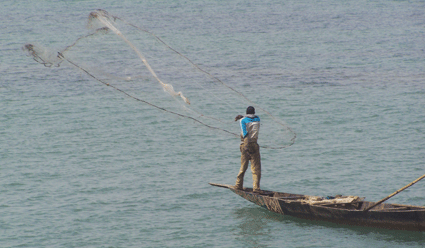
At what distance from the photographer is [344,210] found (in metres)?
16.5

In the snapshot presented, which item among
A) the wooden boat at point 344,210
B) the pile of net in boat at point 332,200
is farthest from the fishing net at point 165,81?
the pile of net in boat at point 332,200

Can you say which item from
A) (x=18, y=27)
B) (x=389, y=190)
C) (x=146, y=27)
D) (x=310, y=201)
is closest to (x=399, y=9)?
Answer: (x=146, y=27)

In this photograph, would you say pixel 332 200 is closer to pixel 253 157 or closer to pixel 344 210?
pixel 344 210

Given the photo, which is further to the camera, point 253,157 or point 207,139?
point 207,139

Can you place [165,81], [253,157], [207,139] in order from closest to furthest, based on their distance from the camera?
[253,157], [207,139], [165,81]

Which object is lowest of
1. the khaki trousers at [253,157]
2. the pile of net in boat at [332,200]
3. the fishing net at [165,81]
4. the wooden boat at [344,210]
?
the wooden boat at [344,210]

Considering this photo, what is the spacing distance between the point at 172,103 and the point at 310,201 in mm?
14154

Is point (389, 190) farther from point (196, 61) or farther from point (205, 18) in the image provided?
point (205, 18)

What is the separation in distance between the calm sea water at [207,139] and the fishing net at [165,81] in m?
0.41

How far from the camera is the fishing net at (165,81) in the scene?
24.2 metres

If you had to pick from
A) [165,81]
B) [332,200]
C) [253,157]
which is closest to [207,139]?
→ [253,157]

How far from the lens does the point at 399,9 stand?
5691cm

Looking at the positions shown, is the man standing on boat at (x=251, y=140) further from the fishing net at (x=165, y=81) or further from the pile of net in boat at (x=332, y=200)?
the fishing net at (x=165, y=81)

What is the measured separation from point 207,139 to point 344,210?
10483 mm
